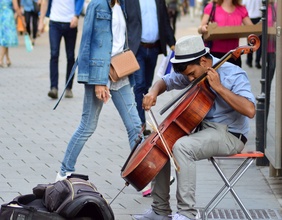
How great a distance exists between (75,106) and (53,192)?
19.0ft

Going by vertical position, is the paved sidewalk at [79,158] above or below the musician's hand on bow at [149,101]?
below

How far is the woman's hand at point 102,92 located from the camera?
6.86 metres

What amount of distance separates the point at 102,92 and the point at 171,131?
1188 mm

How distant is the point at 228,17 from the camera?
9438 millimetres

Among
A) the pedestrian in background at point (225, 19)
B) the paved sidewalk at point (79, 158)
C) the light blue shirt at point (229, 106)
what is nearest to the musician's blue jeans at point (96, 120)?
the paved sidewalk at point (79, 158)

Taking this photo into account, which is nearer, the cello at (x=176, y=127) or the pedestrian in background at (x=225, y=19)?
the cello at (x=176, y=127)

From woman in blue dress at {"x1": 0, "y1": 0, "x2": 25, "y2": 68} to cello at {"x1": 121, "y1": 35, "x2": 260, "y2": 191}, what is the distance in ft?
34.4

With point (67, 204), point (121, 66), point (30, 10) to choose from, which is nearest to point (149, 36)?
point (121, 66)

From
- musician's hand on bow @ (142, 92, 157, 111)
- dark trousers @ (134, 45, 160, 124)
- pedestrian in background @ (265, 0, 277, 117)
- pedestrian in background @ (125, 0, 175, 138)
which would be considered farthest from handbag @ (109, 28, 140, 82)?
dark trousers @ (134, 45, 160, 124)

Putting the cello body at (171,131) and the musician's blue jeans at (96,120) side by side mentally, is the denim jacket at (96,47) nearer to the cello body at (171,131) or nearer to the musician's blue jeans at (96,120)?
the musician's blue jeans at (96,120)

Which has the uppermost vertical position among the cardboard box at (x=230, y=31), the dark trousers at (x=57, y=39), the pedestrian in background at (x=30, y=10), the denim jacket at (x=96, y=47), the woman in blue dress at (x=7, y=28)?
the denim jacket at (x=96, y=47)

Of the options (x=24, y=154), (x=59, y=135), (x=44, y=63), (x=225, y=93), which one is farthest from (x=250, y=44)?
(x=44, y=63)

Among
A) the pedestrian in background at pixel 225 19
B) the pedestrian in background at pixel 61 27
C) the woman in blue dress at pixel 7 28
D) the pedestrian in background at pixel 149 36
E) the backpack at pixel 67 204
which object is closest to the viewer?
the backpack at pixel 67 204

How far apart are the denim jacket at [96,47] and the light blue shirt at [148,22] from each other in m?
2.22
